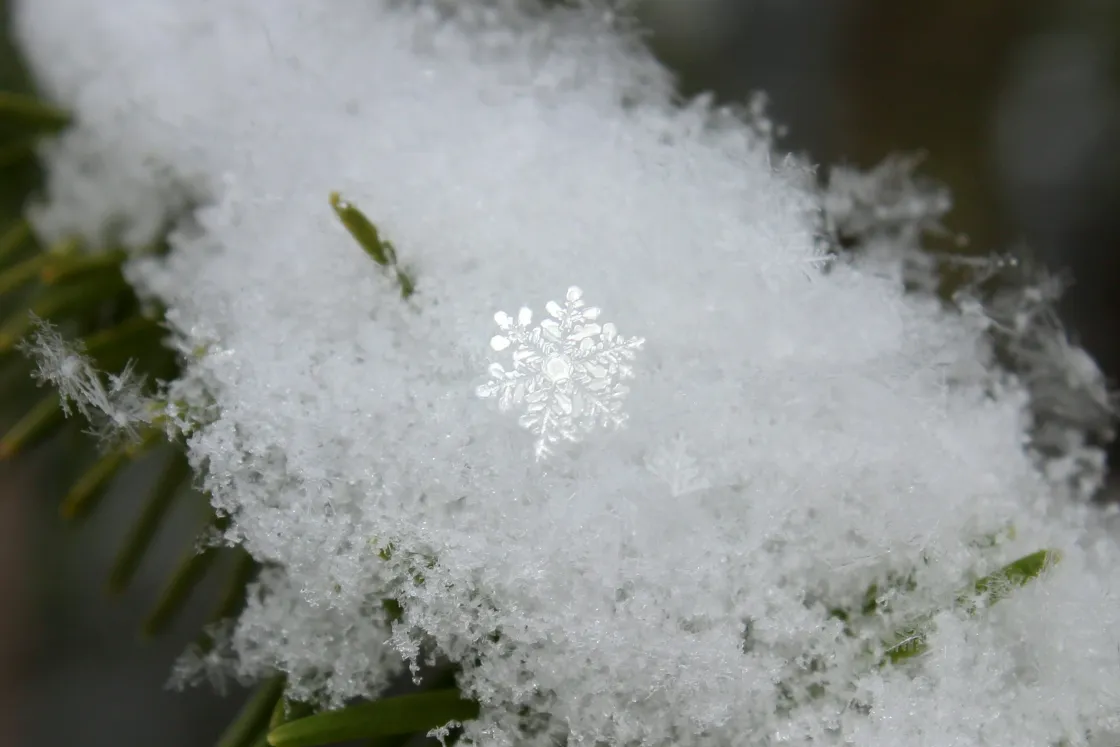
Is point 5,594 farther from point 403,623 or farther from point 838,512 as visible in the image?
point 838,512

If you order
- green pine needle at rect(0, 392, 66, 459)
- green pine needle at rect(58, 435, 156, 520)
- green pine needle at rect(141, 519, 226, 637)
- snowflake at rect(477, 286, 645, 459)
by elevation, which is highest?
snowflake at rect(477, 286, 645, 459)

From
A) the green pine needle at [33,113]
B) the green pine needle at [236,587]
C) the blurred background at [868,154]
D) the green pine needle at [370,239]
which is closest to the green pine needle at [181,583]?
the green pine needle at [236,587]

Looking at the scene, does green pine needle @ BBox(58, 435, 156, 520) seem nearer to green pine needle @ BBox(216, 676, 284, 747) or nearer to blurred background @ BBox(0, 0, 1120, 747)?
green pine needle @ BBox(216, 676, 284, 747)

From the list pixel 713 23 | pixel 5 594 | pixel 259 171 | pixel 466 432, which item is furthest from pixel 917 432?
pixel 5 594

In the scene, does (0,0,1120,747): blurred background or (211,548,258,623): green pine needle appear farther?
(0,0,1120,747): blurred background

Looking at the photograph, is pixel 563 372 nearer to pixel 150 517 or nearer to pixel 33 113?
pixel 150 517

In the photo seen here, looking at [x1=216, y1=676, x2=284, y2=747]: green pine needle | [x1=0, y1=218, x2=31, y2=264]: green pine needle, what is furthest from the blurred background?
[x1=216, y1=676, x2=284, y2=747]: green pine needle
